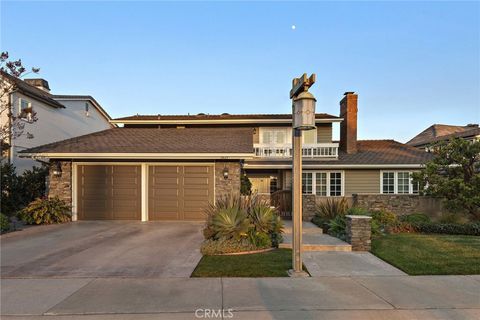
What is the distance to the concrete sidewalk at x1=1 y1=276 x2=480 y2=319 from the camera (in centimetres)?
378

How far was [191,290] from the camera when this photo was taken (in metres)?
4.55

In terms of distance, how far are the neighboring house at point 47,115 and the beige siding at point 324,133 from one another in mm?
16088

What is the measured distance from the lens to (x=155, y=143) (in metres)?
12.9

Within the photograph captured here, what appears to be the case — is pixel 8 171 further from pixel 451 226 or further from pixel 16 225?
pixel 451 226

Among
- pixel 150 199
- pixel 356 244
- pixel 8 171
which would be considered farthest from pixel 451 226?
pixel 8 171

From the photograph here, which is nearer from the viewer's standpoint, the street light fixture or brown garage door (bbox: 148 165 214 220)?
the street light fixture

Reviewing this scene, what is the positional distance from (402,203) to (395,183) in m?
4.41

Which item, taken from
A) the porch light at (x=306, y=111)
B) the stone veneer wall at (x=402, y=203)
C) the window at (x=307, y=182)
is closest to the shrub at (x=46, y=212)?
Result: the porch light at (x=306, y=111)

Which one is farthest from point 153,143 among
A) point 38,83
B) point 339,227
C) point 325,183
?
point 38,83

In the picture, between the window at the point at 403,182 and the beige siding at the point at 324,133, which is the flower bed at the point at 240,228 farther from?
the beige siding at the point at 324,133

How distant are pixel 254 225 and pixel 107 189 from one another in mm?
7504

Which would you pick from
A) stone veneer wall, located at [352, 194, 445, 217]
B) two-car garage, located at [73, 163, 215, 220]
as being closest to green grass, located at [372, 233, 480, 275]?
stone veneer wall, located at [352, 194, 445, 217]

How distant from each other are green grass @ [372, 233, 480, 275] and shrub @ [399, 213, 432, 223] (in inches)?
92.0

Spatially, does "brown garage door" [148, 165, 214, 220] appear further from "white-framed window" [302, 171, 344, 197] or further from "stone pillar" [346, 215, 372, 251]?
"white-framed window" [302, 171, 344, 197]
